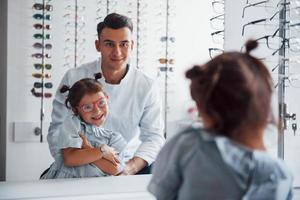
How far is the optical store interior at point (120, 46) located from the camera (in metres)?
1.74

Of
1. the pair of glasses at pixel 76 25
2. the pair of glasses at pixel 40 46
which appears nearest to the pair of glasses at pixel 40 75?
the pair of glasses at pixel 40 46

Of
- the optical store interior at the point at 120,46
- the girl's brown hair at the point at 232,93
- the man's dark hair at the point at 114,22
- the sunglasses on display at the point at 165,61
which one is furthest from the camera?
the sunglasses on display at the point at 165,61

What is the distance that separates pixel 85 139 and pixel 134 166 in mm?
281

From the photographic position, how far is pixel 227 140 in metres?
0.88

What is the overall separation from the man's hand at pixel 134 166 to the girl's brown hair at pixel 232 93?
1106mm

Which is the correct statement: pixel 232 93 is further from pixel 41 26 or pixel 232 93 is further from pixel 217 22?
pixel 217 22

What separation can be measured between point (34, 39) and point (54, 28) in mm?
104

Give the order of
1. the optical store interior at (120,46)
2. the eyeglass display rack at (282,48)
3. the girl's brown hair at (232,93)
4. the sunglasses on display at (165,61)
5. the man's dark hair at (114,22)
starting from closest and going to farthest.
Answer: the girl's brown hair at (232,93), the optical store interior at (120,46), the man's dark hair at (114,22), the sunglasses on display at (165,61), the eyeglass display rack at (282,48)

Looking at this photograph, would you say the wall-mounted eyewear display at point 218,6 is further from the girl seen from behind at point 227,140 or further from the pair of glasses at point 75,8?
the girl seen from behind at point 227,140

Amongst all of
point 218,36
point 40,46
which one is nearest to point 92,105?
point 40,46

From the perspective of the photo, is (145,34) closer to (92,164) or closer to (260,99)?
(92,164)

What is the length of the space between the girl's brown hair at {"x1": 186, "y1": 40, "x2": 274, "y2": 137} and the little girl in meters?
1.02

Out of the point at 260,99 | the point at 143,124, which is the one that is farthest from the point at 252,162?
the point at 143,124

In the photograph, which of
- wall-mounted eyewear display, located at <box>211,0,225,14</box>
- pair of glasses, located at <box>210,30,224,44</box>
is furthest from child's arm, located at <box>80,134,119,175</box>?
wall-mounted eyewear display, located at <box>211,0,225,14</box>
